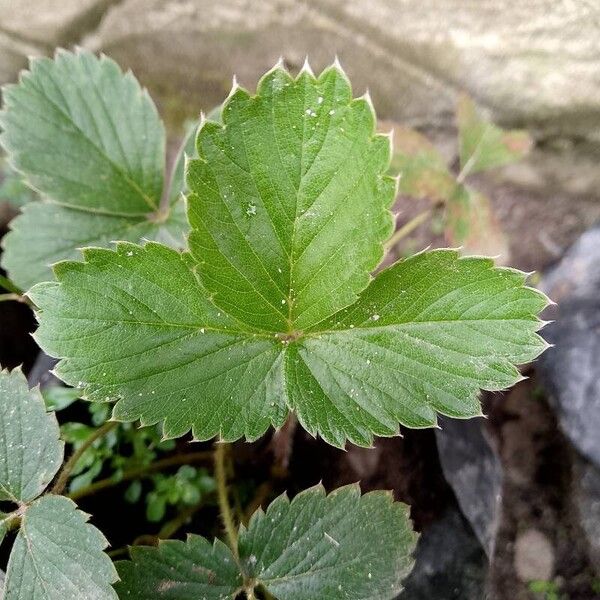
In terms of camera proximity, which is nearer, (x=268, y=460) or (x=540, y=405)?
(x=268, y=460)

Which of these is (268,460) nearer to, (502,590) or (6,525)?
(6,525)

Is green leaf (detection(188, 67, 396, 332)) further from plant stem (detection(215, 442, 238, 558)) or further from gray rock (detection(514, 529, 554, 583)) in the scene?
gray rock (detection(514, 529, 554, 583))

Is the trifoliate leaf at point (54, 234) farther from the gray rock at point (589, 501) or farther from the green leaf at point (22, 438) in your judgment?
the gray rock at point (589, 501)

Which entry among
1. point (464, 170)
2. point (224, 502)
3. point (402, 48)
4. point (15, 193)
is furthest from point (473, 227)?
point (15, 193)

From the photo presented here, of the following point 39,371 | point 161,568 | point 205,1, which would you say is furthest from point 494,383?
point 205,1

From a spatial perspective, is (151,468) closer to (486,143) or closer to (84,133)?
(84,133)

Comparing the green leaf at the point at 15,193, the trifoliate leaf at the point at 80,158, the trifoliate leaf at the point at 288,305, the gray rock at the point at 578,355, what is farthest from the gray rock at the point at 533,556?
the green leaf at the point at 15,193

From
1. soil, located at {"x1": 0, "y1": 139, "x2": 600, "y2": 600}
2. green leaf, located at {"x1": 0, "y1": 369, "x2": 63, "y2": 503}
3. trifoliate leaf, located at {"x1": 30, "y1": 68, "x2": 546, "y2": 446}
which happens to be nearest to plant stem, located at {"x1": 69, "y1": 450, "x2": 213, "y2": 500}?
soil, located at {"x1": 0, "y1": 139, "x2": 600, "y2": 600}
